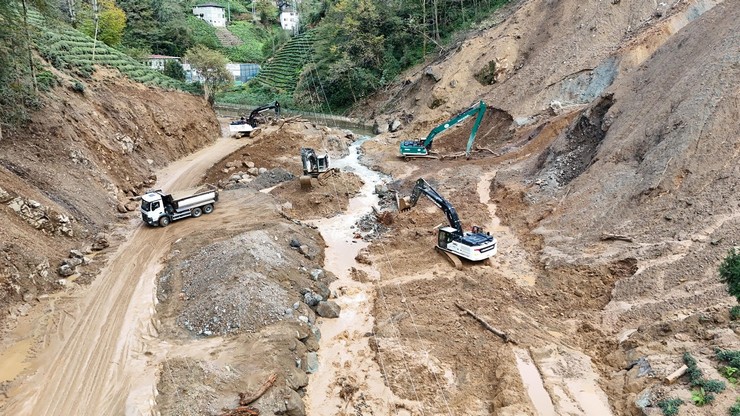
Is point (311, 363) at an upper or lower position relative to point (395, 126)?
lower

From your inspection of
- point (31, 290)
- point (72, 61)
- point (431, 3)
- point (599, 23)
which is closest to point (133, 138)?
point (72, 61)

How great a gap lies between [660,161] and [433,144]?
20.1 m

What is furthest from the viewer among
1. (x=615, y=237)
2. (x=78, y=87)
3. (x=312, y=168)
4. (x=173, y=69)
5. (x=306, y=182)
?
(x=173, y=69)

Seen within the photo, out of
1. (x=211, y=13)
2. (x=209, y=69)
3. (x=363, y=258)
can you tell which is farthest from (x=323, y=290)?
(x=211, y=13)

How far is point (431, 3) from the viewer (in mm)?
56438

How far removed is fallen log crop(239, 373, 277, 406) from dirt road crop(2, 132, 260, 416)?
86.3 inches

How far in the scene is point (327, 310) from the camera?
1648 centimetres

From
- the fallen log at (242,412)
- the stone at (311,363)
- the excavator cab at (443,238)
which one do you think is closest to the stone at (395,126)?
the excavator cab at (443,238)

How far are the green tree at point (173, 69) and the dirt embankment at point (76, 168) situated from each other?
64.6 feet

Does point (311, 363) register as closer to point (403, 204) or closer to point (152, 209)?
point (403, 204)

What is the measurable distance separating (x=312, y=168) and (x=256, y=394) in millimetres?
17316

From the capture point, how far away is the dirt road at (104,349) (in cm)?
1204

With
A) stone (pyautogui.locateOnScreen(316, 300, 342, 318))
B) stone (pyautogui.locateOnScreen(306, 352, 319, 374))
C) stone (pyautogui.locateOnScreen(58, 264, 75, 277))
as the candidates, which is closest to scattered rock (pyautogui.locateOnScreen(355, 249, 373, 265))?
stone (pyautogui.locateOnScreen(316, 300, 342, 318))

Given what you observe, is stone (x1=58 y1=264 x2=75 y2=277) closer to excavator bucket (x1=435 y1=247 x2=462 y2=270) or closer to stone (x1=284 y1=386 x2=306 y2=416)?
stone (x1=284 y1=386 x2=306 y2=416)
